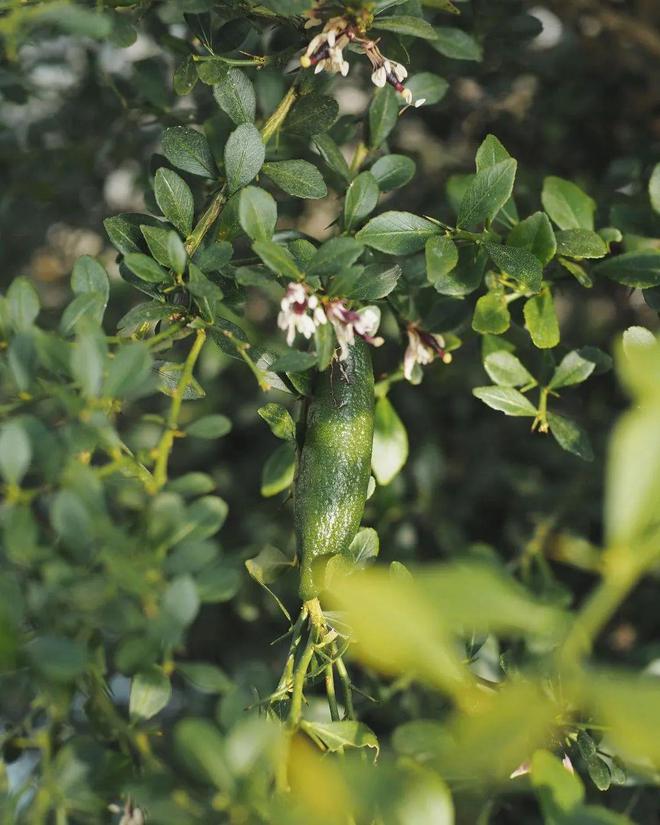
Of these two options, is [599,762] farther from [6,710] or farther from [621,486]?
[6,710]

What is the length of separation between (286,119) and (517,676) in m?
0.34

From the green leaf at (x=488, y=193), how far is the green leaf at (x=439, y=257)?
0.02 m

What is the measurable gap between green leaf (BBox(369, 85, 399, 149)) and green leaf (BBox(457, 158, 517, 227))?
0.35 ft

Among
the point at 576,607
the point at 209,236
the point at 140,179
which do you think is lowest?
the point at 576,607

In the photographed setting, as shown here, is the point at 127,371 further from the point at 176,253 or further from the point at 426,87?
the point at 426,87

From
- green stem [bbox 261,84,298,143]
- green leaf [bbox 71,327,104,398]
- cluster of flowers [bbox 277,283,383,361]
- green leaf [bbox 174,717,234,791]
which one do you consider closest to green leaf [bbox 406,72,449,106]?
green stem [bbox 261,84,298,143]

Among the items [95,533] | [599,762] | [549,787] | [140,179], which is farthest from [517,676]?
[140,179]

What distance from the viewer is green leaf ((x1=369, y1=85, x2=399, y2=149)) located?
0.58m

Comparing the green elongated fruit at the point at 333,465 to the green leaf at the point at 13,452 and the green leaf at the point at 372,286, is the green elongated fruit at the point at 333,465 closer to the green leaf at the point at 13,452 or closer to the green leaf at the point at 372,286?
the green leaf at the point at 372,286

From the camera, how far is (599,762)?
48cm

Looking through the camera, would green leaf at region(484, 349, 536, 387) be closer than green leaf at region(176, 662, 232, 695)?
No

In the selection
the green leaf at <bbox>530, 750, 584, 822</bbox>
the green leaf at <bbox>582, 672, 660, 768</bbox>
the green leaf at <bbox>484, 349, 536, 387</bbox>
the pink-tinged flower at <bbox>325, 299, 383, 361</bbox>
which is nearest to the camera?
the green leaf at <bbox>582, 672, 660, 768</bbox>

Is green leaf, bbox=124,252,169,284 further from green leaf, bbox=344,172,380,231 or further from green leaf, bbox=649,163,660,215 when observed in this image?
green leaf, bbox=649,163,660,215

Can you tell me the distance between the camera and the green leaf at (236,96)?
506mm
